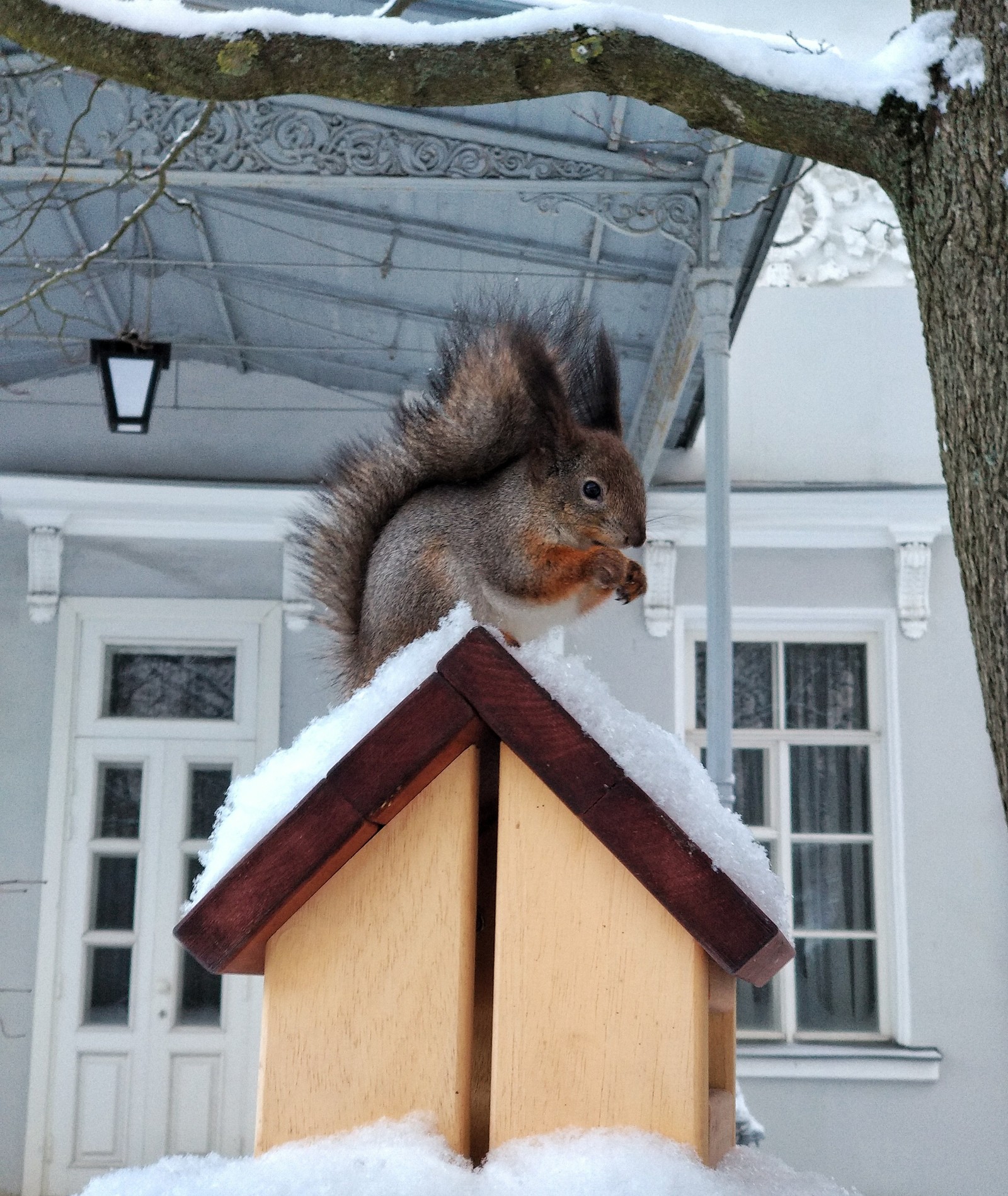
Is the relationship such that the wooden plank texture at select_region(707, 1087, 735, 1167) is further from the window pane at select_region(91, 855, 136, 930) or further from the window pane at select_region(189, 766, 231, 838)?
the window pane at select_region(91, 855, 136, 930)

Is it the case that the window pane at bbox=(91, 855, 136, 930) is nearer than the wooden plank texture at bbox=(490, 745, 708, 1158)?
No

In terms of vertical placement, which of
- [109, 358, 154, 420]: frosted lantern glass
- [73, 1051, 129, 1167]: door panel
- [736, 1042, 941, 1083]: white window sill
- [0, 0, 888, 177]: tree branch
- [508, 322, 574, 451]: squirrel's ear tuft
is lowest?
[73, 1051, 129, 1167]: door panel

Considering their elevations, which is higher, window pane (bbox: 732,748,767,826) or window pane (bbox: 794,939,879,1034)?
window pane (bbox: 732,748,767,826)

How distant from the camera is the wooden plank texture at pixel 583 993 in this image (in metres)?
1.04

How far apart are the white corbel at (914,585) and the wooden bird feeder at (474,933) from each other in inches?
209

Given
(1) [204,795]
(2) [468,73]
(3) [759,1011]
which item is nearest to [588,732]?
(2) [468,73]

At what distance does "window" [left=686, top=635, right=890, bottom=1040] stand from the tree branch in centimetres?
484

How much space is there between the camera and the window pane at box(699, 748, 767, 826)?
6.32m

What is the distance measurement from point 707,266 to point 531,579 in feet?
8.26

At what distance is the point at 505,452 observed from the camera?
149 centimetres

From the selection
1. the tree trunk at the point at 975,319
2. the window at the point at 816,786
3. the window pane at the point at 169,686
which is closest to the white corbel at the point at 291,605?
the window pane at the point at 169,686

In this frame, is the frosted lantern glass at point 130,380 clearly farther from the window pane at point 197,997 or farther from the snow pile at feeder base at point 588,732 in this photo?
the snow pile at feeder base at point 588,732

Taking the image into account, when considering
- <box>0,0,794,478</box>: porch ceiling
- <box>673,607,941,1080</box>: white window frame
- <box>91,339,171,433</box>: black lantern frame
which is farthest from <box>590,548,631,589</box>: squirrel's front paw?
<box>673,607,941,1080</box>: white window frame

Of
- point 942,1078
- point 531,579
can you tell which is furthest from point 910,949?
point 531,579
